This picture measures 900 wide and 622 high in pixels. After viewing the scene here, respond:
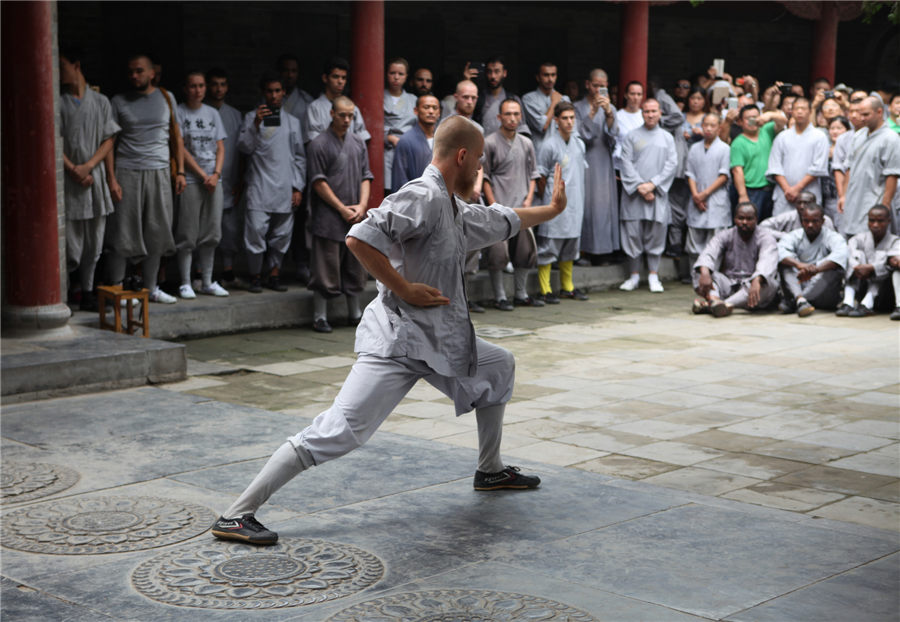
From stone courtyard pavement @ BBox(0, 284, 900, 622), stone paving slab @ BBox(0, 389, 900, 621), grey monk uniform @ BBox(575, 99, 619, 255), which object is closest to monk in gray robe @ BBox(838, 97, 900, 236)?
grey monk uniform @ BBox(575, 99, 619, 255)

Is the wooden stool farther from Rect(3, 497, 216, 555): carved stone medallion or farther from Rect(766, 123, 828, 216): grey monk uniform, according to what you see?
Rect(766, 123, 828, 216): grey monk uniform

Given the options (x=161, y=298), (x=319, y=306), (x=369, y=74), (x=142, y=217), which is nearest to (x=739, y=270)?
(x=369, y=74)

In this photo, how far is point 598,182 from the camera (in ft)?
40.1

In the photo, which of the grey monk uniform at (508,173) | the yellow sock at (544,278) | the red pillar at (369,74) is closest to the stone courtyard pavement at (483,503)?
the grey monk uniform at (508,173)

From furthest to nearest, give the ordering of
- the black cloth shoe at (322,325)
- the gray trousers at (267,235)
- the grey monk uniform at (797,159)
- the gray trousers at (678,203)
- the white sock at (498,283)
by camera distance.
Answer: the gray trousers at (678,203) → the grey monk uniform at (797,159) → the white sock at (498,283) → the gray trousers at (267,235) → the black cloth shoe at (322,325)

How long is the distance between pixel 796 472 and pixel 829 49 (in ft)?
41.2

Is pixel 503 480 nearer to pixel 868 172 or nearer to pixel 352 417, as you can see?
pixel 352 417

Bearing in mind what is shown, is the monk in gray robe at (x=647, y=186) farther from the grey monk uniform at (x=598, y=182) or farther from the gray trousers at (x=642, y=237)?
the grey monk uniform at (x=598, y=182)

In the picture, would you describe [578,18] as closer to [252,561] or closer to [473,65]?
[473,65]

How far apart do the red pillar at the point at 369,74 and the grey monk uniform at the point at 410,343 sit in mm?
5860

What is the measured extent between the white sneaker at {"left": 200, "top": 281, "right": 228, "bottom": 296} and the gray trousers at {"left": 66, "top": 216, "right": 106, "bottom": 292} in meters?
1.14

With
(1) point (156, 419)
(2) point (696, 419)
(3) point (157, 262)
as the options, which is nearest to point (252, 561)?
(1) point (156, 419)

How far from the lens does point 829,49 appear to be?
1673 centimetres

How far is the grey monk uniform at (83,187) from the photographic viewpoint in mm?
8758
